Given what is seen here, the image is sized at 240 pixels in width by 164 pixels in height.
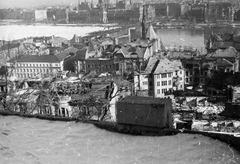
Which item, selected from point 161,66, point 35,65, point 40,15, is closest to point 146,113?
point 161,66

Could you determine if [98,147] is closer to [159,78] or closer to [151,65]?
[159,78]

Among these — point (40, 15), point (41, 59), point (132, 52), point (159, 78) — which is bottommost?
point (159, 78)

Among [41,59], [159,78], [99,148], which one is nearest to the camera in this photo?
[99,148]

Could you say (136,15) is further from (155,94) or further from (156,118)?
(156,118)

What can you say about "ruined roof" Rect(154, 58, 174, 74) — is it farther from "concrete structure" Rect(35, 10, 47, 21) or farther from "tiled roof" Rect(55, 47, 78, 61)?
"concrete structure" Rect(35, 10, 47, 21)

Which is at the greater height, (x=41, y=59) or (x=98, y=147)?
(x=98, y=147)

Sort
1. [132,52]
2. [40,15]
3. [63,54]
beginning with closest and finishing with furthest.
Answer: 1. [132,52]
2. [63,54]
3. [40,15]
